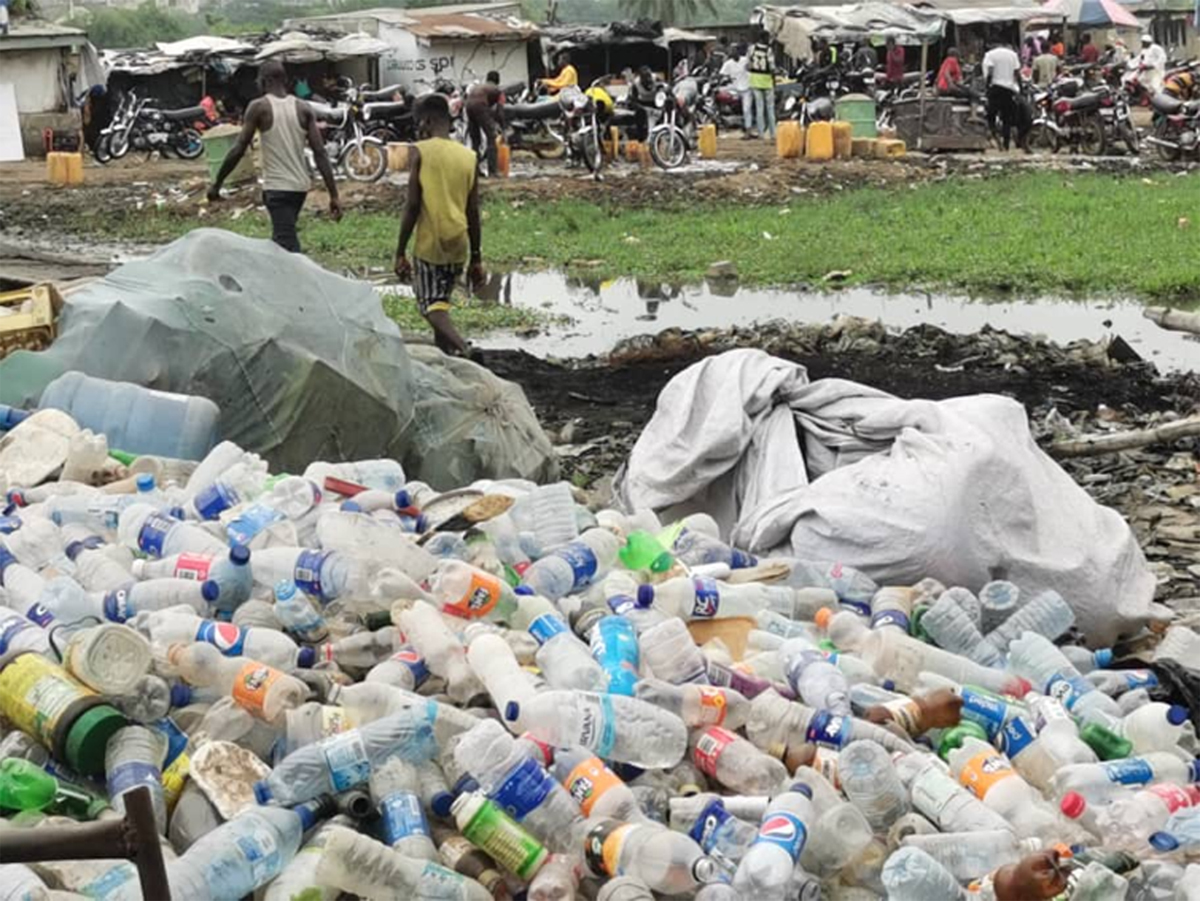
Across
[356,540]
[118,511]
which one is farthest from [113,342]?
[356,540]

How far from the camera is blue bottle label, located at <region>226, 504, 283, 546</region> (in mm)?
4117

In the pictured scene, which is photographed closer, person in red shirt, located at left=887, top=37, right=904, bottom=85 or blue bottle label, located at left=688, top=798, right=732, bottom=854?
blue bottle label, located at left=688, top=798, right=732, bottom=854

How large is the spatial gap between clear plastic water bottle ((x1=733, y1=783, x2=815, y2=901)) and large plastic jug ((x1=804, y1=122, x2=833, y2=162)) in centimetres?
1976

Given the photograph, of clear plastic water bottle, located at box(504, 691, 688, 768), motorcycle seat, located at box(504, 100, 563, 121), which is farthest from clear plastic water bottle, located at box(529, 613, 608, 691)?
motorcycle seat, located at box(504, 100, 563, 121)

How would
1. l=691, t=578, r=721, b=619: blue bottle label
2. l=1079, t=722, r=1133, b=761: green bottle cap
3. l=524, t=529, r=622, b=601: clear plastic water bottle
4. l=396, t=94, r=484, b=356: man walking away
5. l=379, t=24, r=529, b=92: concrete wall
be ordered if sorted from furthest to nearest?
l=379, t=24, r=529, b=92: concrete wall
l=396, t=94, r=484, b=356: man walking away
l=524, t=529, r=622, b=601: clear plastic water bottle
l=691, t=578, r=721, b=619: blue bottle label
l=1079, t=722, r=1133, b=761: green bottle cap

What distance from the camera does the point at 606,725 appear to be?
309 cm

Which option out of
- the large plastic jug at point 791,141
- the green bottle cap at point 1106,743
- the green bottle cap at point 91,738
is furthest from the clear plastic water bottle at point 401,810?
the large plastic jug at point 791,141

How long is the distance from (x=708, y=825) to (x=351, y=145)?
18900 mm

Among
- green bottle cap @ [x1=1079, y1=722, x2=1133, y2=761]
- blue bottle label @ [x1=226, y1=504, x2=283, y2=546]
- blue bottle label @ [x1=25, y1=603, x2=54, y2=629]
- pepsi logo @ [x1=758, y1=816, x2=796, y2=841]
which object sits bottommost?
green bottle cap @ [x1=1079, y1=722, x2=1133, y2=761]

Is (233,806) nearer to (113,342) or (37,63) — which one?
(113,342)

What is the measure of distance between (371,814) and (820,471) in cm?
265

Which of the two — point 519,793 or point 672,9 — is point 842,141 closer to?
point 519,793

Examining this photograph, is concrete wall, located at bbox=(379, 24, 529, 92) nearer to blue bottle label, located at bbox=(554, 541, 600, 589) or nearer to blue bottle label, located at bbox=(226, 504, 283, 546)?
blue bottle label, located at bbox=(226, 504, 283, 546)

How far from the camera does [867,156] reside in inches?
870
